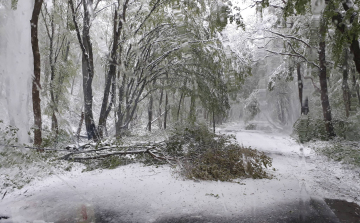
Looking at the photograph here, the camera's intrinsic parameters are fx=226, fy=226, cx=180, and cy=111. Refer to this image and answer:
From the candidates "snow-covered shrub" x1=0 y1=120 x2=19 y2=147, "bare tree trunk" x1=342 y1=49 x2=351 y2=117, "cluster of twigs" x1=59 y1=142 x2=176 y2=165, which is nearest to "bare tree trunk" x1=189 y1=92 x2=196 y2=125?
"cluster of twigs" x1=59 y1=142 x2=176 y2=165

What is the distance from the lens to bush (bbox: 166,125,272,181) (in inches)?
177

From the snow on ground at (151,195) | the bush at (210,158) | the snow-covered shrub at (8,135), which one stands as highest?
the snow-covered shrub at (8,135)

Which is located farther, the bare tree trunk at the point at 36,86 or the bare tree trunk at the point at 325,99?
the bare tree trunk at the point at 325,99

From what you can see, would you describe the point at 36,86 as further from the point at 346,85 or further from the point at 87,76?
the point at 346,85

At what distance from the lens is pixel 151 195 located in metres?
3.62

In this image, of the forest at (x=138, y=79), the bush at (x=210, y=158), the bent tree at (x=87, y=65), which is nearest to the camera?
the forest at (x=138, y=79)

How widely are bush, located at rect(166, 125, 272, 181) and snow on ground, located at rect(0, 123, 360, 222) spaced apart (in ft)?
0.83

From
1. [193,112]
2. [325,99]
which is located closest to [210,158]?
[193,112]

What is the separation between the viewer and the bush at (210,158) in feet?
14.8

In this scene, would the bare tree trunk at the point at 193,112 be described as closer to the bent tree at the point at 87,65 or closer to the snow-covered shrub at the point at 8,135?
the bent tree at the point at 87,65

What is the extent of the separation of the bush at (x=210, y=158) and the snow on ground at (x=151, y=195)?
0.83 feet

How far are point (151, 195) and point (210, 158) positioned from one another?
68.8 inches

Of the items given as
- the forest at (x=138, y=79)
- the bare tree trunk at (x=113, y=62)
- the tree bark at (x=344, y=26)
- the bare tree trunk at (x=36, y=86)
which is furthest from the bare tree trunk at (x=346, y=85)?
the bare tree trunk at (x=36, y=86)

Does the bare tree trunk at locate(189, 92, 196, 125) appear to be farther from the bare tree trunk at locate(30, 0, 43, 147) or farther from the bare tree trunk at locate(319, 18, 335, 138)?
the bare tree trunk at locate(319, 18, 335, 138)
